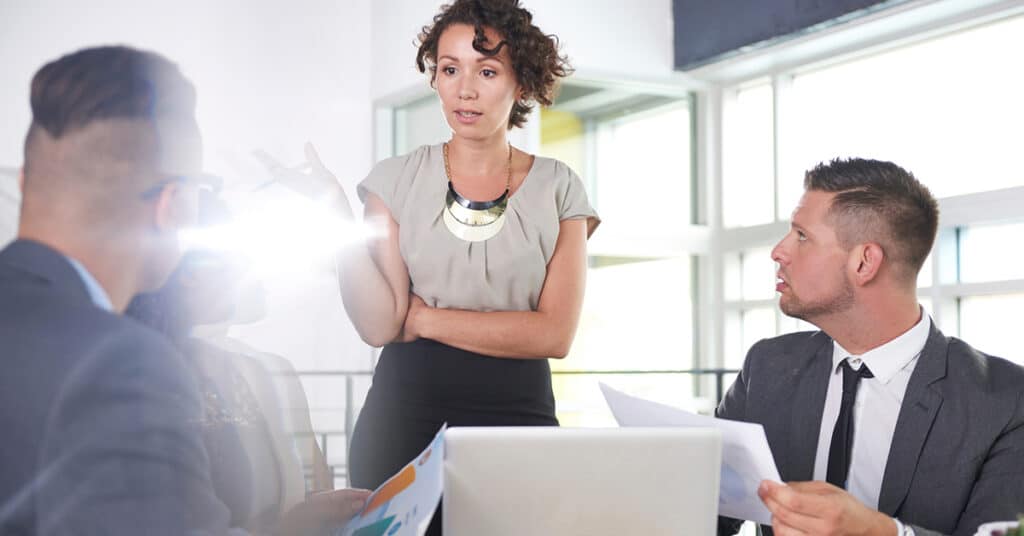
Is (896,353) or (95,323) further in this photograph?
(896,353)


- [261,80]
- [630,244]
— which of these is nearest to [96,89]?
[261,80]

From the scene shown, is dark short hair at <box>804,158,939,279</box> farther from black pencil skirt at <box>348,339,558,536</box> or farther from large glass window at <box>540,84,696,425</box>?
large glass window at <box>540,84,696,425</box>

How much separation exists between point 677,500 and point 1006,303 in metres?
3.75

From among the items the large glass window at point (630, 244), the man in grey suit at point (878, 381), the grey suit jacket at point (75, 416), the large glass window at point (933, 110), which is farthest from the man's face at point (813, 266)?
the large glass window at point (630, 244)

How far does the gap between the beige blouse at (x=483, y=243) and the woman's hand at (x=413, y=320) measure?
0.7 inches

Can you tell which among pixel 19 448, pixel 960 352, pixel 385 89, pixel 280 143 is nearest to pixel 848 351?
pixel 960 352

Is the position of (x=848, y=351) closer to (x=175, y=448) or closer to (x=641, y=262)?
(x=175, y=448)

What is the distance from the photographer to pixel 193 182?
968mm

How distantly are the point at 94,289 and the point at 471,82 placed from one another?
3.00 ft

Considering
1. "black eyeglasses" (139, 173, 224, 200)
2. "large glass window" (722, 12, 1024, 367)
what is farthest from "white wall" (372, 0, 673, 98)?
"black eyeglasses" (139, 173, 224, 200)

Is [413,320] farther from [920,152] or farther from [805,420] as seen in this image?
[920,152]

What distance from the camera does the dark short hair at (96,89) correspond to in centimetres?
88

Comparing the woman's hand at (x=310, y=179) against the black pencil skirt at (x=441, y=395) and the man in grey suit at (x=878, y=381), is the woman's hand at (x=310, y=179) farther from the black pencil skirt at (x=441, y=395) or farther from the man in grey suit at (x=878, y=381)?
the man in grey suit at (x=878, y=381)

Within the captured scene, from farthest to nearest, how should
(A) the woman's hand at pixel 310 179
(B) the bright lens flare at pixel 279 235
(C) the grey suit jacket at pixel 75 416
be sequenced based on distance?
1. (A) the woman's hand at pixel 310 179
2. (B) the bright lens flare at pixel 279 235
3. (C) the grey suit jacket at pixel 75 416
